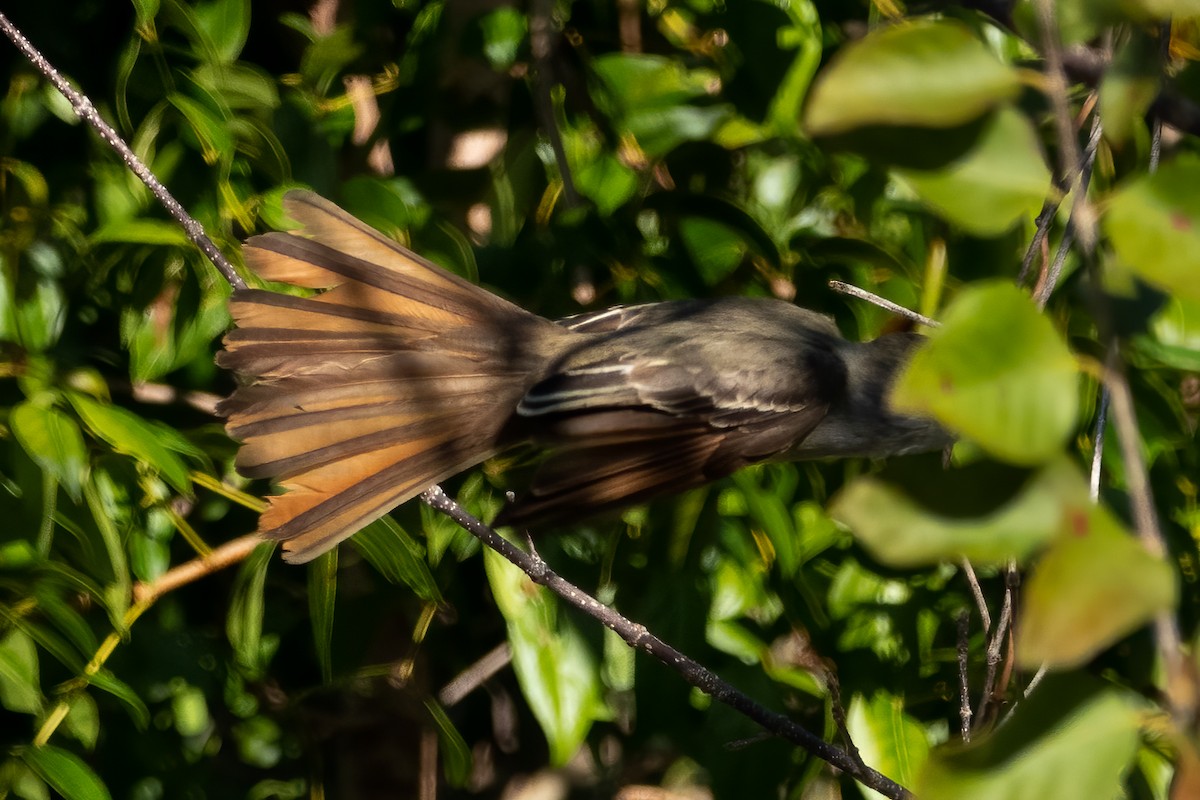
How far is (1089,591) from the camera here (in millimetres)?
632

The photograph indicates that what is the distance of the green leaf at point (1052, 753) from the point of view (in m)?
0.68

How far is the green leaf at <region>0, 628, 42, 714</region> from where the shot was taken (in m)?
1.68

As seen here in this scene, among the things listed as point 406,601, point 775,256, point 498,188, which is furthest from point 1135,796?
point 498,188

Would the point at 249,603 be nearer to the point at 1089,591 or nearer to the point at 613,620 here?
the point at 613,620

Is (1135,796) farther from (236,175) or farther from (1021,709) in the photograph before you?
(236,175)

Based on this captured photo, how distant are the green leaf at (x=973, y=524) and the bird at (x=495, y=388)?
3.45 feet

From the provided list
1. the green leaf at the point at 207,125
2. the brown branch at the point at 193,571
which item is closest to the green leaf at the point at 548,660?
the brown branch at the point at 193,571

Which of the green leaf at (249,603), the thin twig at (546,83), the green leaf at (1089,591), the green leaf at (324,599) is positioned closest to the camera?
the green leaf at (1089,591)

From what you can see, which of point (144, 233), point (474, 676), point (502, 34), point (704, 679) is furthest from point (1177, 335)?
point (144, 233)

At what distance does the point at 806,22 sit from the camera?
2.13 metres

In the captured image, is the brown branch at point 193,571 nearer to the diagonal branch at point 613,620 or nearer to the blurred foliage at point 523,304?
the blurred foliage at point 523,304

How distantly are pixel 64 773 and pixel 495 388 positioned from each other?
936mm

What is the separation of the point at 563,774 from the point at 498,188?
4.76 feet

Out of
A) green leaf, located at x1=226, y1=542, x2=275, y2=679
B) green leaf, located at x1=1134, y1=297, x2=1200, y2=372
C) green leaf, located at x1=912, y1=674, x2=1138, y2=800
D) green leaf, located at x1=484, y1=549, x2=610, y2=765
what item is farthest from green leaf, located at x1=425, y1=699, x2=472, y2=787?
green leaf, located at x1=912, y1=674, x2=1138, y2=800
